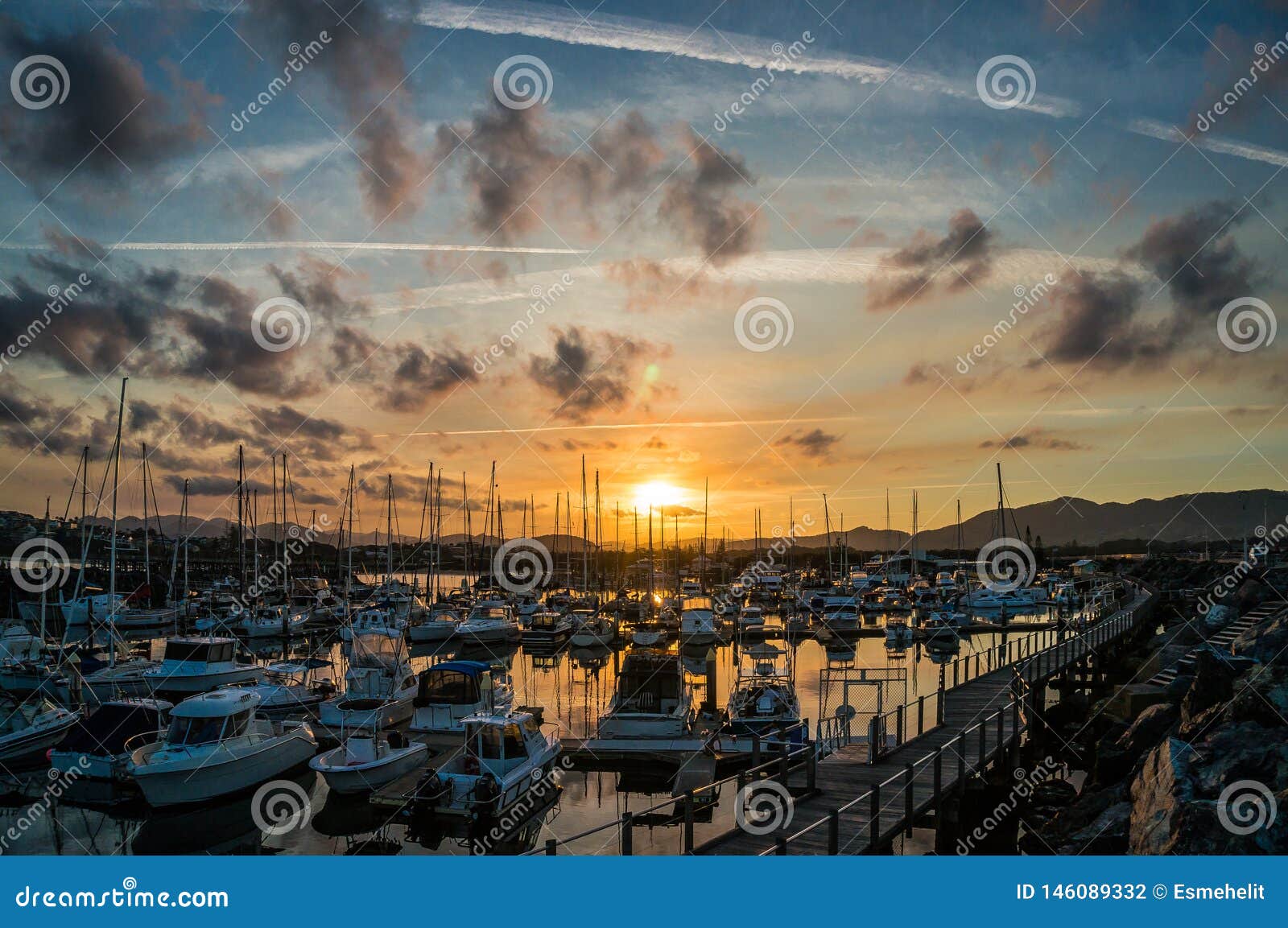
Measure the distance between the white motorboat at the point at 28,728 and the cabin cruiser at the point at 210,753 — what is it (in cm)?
520

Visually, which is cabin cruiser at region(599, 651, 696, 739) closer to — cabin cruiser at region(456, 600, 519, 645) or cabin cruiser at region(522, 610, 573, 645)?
cabin cruiser at region(522, 610, 573, 645)

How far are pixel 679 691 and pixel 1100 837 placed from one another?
15.6 meters

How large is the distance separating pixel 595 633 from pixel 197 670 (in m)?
27.1

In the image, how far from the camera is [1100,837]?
1536 cm

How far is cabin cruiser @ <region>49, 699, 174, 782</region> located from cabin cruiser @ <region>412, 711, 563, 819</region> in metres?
8.65

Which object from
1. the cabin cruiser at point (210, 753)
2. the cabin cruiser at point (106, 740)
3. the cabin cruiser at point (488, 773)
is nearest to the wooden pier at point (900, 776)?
the cabin cruiser at point (488, 773)

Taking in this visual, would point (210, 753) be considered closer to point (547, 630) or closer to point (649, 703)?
point (649, 703)

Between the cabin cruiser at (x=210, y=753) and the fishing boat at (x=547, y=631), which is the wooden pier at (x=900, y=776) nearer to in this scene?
the cabin cruiser at (x=210, y=753)

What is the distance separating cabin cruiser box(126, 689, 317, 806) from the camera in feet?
71.8

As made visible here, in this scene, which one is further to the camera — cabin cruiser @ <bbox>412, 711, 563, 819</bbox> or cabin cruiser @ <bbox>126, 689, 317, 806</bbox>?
cabin cruiser @ <bbox>126, 689, 317, 806</bbox>

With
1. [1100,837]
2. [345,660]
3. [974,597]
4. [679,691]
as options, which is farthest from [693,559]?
[1100,837]

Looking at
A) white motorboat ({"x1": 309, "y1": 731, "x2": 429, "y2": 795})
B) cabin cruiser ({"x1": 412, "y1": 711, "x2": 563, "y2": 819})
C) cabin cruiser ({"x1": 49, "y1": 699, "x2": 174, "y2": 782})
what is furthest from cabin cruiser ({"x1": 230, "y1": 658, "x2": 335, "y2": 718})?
cabin cruiser ({"x1": 412, "y1": 711, "x2": 563, "y2": 819})

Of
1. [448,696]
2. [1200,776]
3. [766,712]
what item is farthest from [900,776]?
[448,696]

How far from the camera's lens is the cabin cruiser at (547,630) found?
59.7 m
